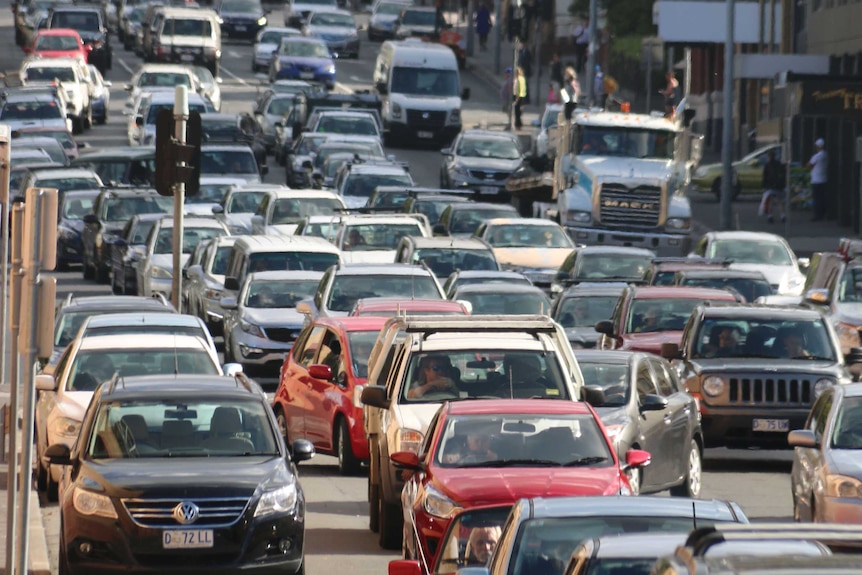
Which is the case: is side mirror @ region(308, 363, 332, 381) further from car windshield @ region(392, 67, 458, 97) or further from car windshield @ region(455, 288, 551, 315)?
car windshield @ region(392, 67, 458, 97)

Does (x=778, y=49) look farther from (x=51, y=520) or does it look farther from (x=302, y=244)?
(x=51, y=520)

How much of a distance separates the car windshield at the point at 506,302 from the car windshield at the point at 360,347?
23.1 feet

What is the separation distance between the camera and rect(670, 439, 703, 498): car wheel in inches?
709

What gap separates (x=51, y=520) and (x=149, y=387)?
303 centimetres

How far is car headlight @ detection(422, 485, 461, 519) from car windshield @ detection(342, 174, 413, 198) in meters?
28.5

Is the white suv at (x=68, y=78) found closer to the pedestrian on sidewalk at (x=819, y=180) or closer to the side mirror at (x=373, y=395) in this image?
the pedestrian on sidewalk at (x=819, y=180)

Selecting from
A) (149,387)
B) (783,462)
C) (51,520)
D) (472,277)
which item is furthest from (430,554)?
(472,277)

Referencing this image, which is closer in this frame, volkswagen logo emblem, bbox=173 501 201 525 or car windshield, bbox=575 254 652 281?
volkswagen logo emblem, bbox=173 501 201 525

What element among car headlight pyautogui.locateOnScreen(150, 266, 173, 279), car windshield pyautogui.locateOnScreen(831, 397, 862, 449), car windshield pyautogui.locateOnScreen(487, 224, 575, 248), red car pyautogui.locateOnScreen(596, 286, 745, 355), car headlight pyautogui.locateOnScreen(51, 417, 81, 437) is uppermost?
car windshield pyautogui.locateOnScreen(831, 397, 862, 449)

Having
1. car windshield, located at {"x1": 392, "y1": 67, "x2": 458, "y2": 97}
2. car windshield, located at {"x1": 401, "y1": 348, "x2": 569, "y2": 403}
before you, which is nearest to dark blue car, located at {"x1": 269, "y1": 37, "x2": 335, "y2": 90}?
car windshield, located at {"x1": 392, "y1": 67, "x2": 458, "y2": 97}

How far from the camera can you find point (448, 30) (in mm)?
78812

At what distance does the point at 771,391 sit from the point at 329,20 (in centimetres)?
5918

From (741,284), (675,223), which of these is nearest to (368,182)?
(675,223)

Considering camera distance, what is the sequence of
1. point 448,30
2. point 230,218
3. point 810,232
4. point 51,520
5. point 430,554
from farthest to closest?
point 448,30, point 810,232, point 230,218, point 51,520, point 430,554
